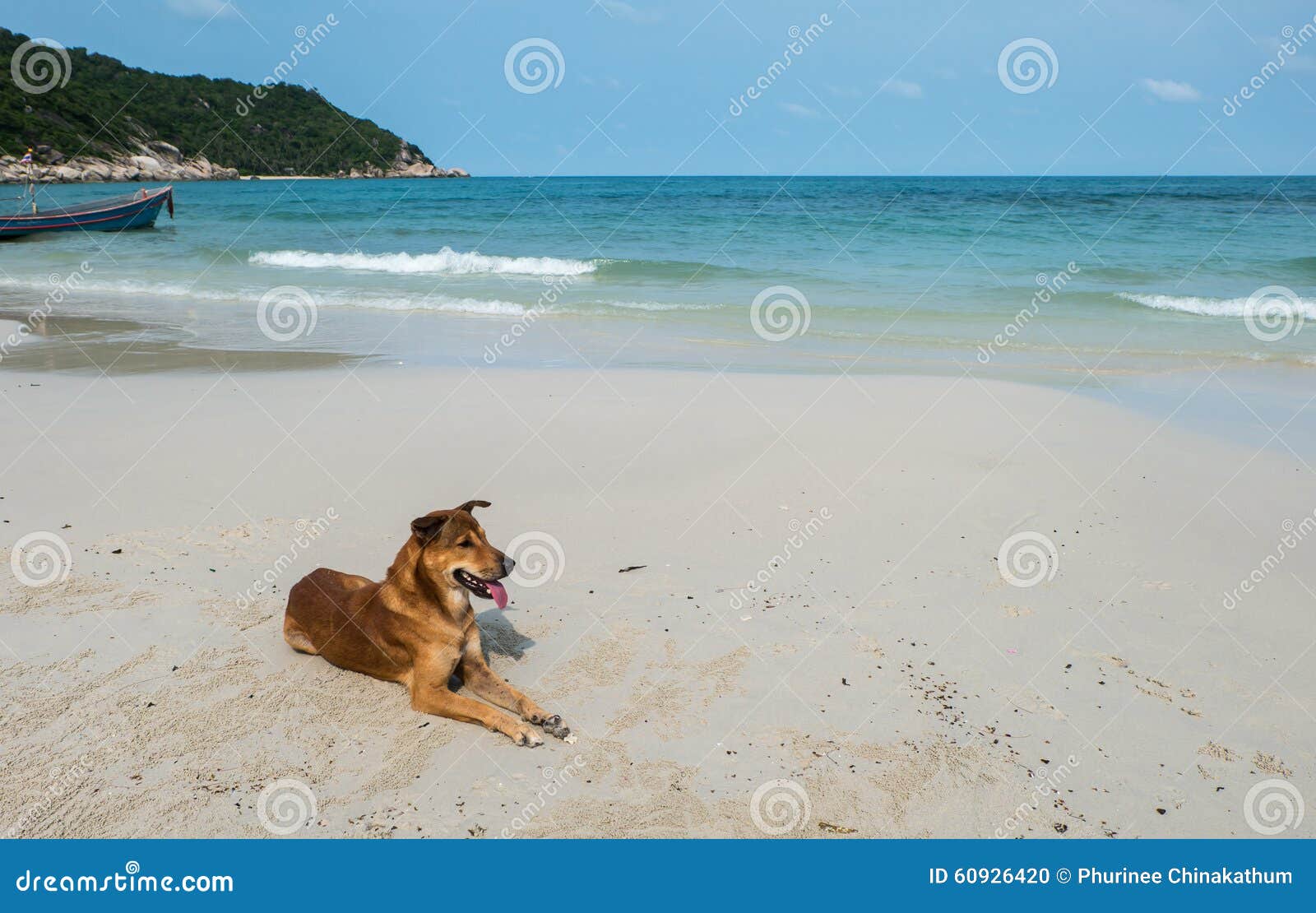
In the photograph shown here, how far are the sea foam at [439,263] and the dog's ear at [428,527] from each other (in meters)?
19.1

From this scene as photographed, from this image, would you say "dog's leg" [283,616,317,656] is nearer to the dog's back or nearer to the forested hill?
the dog's back

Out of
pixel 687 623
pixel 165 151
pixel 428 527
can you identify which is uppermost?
pixel 687 623

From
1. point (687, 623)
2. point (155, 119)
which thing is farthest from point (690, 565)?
point (155, 119)

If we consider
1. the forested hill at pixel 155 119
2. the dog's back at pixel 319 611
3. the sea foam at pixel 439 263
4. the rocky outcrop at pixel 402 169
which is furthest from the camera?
the rocky outcrop at pixel 402 169

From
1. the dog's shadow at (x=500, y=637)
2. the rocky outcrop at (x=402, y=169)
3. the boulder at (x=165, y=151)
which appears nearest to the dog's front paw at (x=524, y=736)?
the dog's shadow at (x=500, y=637)

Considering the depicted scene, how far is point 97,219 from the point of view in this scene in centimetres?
3303

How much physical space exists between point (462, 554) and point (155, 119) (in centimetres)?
9831

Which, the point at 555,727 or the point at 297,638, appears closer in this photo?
the point at 555,727

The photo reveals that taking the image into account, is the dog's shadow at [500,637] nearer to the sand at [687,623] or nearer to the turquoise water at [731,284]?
the sand at [687,623]

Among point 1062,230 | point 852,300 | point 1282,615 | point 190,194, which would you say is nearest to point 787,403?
point 1282,615

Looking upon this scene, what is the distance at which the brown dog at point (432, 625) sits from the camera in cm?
467

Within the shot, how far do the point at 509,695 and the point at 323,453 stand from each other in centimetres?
444

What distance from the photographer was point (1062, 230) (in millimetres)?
32562

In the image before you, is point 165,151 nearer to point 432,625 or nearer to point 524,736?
point 432,625
